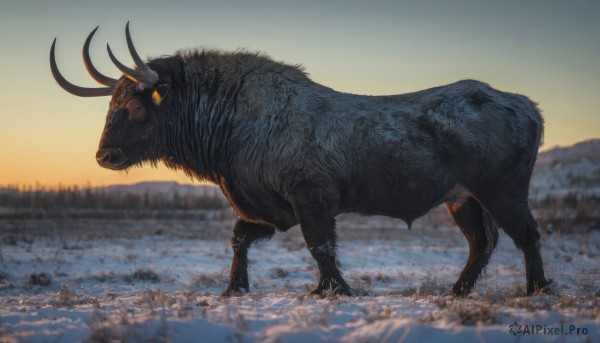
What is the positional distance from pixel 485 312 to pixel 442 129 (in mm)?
2632

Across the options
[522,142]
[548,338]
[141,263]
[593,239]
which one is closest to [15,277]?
[141,263]

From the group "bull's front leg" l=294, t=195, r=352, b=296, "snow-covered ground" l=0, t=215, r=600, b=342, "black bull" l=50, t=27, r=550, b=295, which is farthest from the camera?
"black bull" l=50, t=27, r=550, b=295

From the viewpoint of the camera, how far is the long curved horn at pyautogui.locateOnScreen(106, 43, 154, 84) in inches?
245

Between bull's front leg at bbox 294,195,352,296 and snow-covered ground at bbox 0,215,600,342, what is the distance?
370mm

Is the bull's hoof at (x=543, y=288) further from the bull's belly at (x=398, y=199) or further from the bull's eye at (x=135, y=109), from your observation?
the bull's eye at (x=135, y=109)

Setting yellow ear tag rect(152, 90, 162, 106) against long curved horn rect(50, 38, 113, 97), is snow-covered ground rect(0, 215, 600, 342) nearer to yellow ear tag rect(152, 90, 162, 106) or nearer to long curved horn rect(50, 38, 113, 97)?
yellow ear tag rect(152, 90, 162, 106)

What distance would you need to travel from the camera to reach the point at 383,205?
20.1 ft

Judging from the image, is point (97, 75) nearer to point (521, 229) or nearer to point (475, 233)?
point (475, 233)

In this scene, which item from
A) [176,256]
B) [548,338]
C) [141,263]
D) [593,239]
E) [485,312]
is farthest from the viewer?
[593,239]

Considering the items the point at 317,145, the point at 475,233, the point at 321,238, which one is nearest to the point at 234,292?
the point at 321,238

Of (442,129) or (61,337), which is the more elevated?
(442,129)

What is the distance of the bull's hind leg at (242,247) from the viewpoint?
253 inches

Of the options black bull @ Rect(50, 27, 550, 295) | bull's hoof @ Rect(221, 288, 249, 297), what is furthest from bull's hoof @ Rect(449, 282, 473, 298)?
bull's hoof @ Rect(221, 288, 249, 297)

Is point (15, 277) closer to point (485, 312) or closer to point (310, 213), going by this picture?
point (310, 213)
